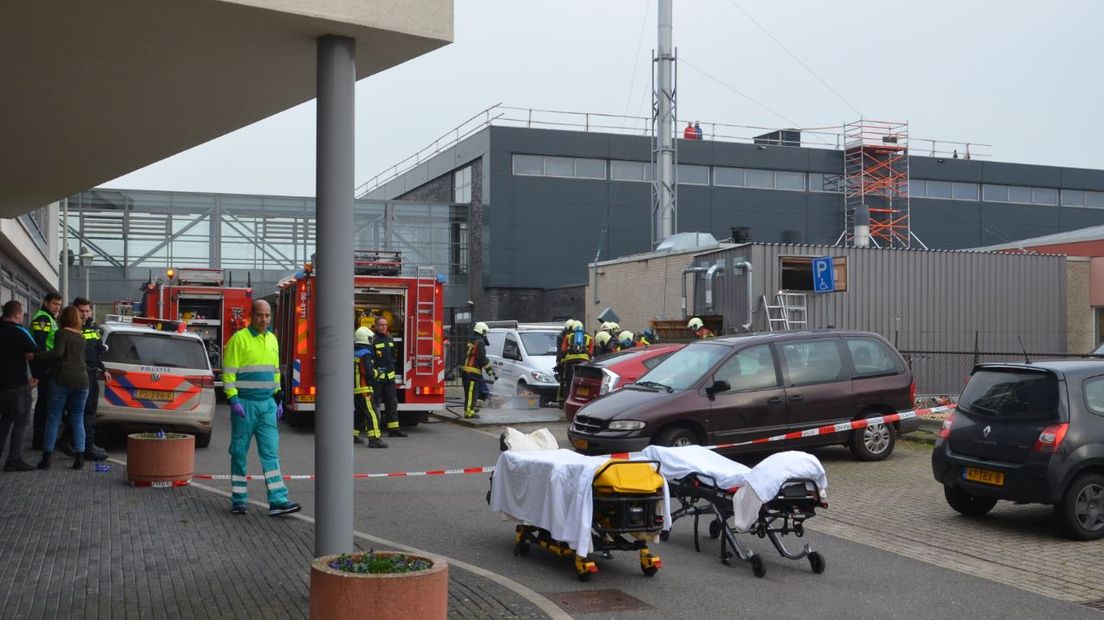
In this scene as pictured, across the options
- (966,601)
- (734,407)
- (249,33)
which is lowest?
(966,601)

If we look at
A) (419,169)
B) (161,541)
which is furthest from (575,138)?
(161,541)

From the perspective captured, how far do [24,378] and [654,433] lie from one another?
23.3 feet

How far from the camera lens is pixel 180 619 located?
236 inches

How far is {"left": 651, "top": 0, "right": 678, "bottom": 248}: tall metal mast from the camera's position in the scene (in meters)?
36.4

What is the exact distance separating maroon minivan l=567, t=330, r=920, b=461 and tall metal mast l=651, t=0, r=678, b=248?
2207 centimetres

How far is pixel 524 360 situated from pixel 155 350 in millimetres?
10359

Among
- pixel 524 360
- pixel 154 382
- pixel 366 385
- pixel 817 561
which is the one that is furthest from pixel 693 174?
pixel 817 561

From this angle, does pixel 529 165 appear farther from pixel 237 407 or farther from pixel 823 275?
pixel 237 407

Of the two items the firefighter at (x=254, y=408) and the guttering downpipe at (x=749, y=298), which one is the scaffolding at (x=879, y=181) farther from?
the firefighter at (x=254, y=408)

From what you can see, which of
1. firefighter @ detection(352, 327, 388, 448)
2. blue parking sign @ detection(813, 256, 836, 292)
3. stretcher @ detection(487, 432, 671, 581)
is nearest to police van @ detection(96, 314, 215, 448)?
firefighter @ detection(352, 327, 388, 448)

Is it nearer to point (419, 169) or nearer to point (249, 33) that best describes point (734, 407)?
point (249, 33)

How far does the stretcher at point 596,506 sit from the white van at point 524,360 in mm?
14684

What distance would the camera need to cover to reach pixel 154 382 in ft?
46.9

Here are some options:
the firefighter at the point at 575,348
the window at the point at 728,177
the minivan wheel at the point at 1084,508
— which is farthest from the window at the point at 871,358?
the window at the point at 728,177
